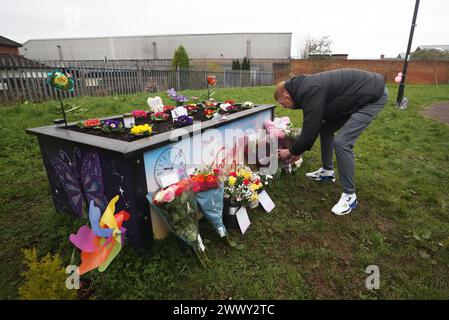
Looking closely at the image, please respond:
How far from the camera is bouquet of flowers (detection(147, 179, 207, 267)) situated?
1933 mm

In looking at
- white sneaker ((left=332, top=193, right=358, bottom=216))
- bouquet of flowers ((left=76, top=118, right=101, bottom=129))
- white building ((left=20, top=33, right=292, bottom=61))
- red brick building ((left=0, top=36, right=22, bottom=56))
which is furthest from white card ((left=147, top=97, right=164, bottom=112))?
white building ((left=20, top=33, right=292, bottom=61))

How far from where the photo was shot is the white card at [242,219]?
8.13 feet

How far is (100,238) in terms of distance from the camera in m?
1.80

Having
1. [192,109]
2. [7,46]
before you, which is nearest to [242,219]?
[192,109]

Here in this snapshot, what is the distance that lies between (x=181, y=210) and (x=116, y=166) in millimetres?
573

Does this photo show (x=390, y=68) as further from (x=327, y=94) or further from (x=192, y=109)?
(x=327, y=94)

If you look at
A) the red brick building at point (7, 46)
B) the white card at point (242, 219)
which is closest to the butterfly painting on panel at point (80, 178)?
the white card at point (242, 219)

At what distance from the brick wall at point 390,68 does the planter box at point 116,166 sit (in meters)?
22.9

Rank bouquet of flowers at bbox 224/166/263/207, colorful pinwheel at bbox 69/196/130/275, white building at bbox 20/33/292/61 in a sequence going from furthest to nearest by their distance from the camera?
white building at bbox 20/33/292/61 < bouquet of flowers at bbox 224/166/263/207 < colorful pinwheel at bbox 69/196/130/275

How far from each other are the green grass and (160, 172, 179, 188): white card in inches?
18.8

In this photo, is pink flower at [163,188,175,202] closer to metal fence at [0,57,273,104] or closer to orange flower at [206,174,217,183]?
orange flower at [206,174,217,183]

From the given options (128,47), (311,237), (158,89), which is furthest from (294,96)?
(128,47)
